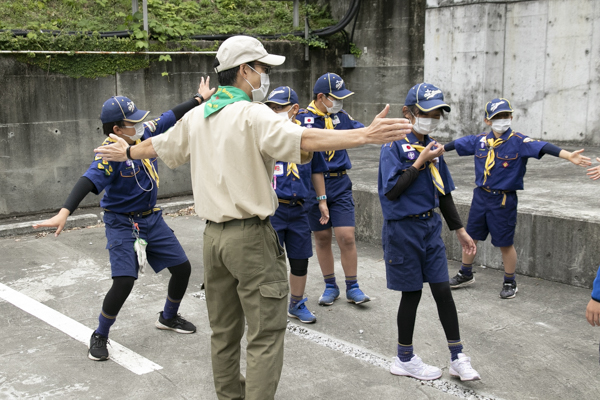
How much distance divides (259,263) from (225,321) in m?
0.48

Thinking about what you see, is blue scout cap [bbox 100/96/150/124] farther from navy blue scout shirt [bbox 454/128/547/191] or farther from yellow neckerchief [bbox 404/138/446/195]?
navy blue scout shirt [bbox 454/128/547/191]

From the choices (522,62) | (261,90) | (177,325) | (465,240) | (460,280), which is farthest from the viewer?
(522,62)

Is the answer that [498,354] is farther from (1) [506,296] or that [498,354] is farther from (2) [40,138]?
(2) [40,138]

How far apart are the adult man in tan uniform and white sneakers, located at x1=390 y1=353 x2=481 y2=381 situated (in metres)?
1.28

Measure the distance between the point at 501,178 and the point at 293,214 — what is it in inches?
83.0

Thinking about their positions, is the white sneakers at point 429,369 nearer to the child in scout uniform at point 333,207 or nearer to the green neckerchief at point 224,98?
the child in scout uniform at point 333,207

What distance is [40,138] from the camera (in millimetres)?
9562

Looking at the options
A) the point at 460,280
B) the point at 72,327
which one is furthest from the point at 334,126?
the point at 72,327

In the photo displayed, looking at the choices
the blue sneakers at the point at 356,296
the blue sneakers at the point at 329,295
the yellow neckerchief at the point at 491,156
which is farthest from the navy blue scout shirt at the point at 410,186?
the yellow neckerchief at the point at 491,156

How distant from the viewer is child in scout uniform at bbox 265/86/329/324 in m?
5.21

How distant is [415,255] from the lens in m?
4.21

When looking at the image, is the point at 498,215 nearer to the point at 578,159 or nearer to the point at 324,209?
the point at 578,159

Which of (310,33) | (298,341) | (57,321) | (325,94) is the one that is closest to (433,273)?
Result: (298,341)

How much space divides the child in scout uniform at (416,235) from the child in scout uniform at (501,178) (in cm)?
174
